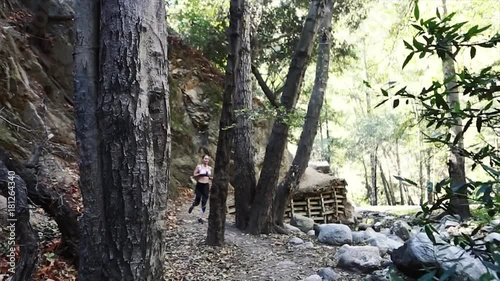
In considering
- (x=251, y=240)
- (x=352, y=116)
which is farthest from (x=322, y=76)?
(x=352, y=116)

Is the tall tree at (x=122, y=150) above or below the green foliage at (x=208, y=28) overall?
below

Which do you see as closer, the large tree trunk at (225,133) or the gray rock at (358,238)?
the large tree trunk at (225,133)

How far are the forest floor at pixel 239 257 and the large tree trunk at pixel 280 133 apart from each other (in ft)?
1.29

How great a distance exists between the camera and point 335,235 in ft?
26.5

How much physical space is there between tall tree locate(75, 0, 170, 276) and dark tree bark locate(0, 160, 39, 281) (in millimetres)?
355

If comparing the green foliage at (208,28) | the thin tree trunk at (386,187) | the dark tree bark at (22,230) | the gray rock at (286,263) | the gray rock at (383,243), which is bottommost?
the gray rock at (286,263)

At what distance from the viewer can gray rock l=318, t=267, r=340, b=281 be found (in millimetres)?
5617

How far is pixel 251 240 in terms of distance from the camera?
7.24m

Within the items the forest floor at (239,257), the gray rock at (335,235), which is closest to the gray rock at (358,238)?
the gray rock at (335,235)

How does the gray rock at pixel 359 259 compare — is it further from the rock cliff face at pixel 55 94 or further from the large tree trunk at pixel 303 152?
the rock cliff face at pixel 55 94

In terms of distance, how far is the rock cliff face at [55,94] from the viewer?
6.96 meters

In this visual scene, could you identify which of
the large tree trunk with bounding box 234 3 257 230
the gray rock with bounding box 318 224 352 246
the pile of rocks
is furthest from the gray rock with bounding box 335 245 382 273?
the large tree trunk with bounding box 234 3 257 230

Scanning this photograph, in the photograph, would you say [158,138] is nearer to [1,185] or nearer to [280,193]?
[1,185]

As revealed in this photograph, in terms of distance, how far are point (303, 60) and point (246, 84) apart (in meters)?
1.32
